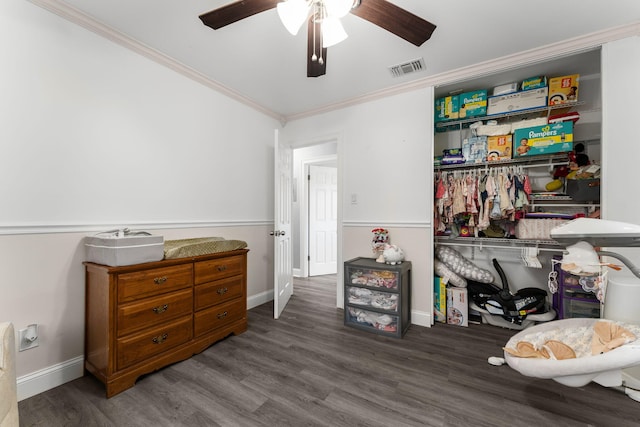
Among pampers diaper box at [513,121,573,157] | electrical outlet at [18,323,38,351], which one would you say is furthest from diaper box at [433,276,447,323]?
electrical outlet at [18,323,38,351]

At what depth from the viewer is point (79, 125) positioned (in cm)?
174

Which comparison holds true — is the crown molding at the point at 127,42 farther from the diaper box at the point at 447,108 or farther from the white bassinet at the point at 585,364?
the white bassinet at the point at 585,364

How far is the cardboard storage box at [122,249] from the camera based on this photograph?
5.10ft

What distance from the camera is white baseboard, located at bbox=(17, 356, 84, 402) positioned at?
1.49 m

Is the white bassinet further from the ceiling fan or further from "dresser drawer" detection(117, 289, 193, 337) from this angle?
"dresser drawer" detection(117, 289, 193, 337)

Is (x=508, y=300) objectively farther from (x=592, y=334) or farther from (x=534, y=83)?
(x=534, y=83)

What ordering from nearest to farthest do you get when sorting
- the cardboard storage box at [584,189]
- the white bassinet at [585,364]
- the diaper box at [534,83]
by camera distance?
the white bassinet at [585,364], the cardboard storage box at [584,189], the diaper box at [534,83]

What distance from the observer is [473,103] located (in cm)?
259

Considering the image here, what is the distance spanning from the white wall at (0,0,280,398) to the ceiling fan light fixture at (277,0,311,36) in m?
1.53

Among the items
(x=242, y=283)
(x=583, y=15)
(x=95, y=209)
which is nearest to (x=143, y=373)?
(x=242, y=283)

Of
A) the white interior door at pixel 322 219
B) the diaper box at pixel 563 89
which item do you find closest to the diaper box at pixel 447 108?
the diaper box at pixel 563 89

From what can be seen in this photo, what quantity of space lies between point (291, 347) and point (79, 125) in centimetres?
230

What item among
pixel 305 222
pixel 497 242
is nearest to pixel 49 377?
pixel 305 222

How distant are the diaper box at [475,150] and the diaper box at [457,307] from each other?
1350 millimetres
